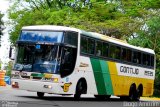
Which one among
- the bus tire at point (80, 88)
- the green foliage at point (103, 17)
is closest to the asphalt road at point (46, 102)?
the bus tire at point (80, 88)

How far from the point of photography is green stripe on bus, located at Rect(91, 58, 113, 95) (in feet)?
79.0

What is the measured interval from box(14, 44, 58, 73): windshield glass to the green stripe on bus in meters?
2.96

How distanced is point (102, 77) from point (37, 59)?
4.73m

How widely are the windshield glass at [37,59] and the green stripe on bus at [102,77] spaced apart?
2956mm

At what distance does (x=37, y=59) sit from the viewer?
2139cm

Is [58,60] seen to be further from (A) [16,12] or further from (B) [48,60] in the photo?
(A) [16,12]

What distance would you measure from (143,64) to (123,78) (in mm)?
2812

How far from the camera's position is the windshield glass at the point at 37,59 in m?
21.2

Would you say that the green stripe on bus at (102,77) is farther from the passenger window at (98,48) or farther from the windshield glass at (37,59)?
the windshield glass at (37,59)

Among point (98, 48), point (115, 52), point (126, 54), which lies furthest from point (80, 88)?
point (126, 54)

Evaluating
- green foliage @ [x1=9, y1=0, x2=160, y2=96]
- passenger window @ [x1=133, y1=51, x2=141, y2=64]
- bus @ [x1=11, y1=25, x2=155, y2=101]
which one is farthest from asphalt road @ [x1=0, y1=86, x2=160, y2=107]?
green foliage @ [x1=9, y1=0, x2=160, y2=96]

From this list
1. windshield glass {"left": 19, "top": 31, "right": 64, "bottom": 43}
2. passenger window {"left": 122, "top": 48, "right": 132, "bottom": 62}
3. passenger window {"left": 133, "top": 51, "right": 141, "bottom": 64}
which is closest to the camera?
windshield glass {"left": 19, "top": 31, "right": 64, "bottom": 43}

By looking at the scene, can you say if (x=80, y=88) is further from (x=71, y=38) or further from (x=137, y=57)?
(x=137, y=57)

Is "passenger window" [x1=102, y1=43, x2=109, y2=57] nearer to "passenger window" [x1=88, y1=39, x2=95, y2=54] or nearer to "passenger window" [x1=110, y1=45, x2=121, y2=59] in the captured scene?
"passenger window" [x1=110, y1=45, x2=121, y2=59]
